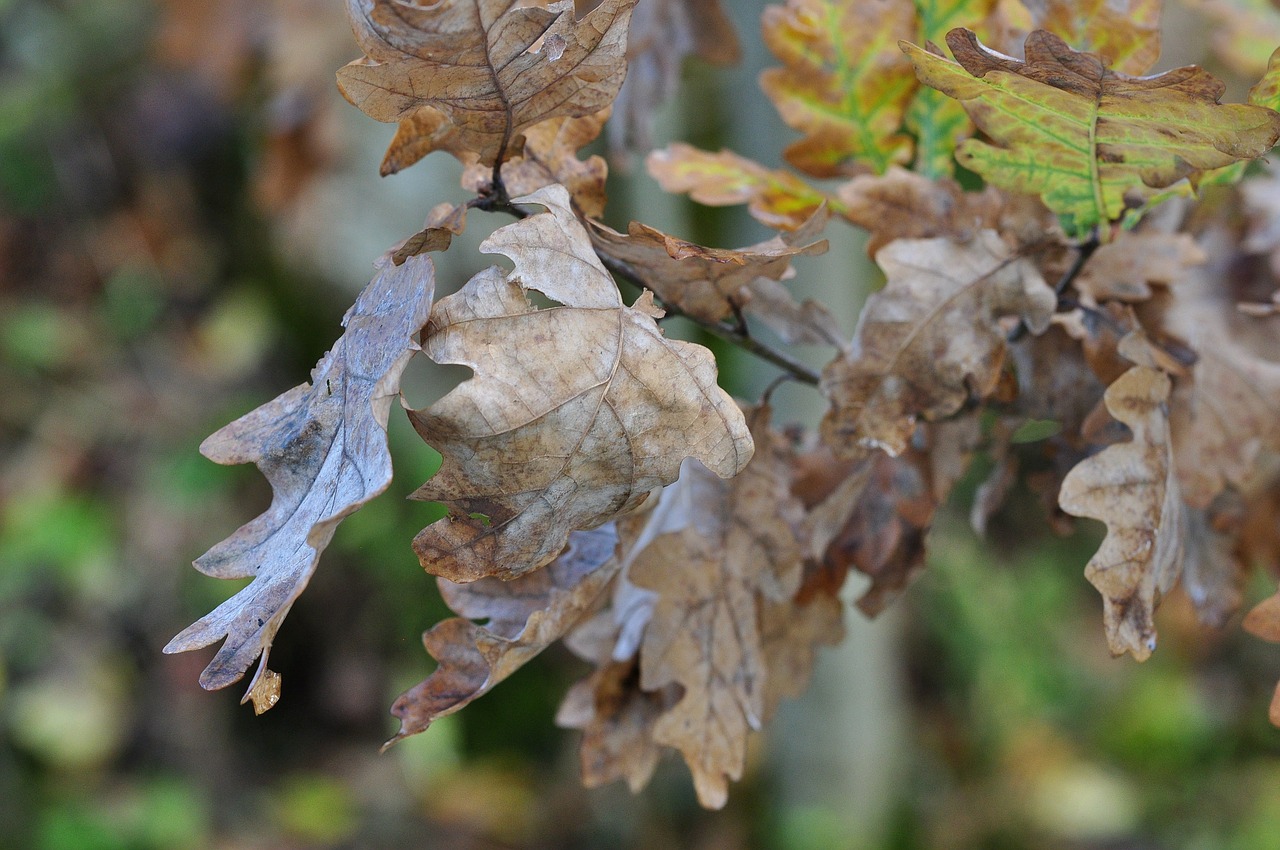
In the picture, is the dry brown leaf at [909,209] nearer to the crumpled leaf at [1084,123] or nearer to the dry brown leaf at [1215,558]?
the crumpled leaf at [1084,123]

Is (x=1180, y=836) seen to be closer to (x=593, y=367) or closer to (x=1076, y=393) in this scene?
(x=1076, y=393)

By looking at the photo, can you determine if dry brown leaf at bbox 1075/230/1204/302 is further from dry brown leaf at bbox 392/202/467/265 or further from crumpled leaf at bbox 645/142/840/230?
dry brown leaf at bbox 392/202/467/265

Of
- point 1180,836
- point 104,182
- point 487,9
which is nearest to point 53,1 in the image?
point 104,182

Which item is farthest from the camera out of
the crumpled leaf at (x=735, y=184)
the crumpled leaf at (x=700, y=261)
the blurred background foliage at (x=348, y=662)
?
the blurred background foliage at (x=348, y=662)

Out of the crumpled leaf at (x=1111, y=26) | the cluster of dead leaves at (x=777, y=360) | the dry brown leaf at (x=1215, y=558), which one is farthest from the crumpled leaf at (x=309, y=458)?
the dry brown leaf at (x=1215, y=558)

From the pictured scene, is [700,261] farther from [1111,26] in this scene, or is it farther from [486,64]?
[1111,26]

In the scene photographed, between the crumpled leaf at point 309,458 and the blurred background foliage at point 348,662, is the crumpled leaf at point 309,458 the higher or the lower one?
the higher one

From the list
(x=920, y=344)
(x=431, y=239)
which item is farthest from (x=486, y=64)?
(x=920, y=344)
